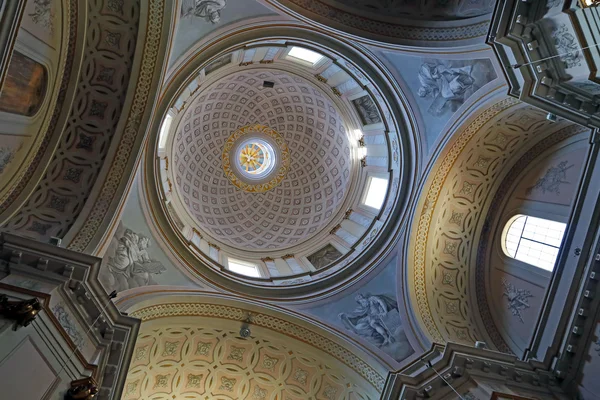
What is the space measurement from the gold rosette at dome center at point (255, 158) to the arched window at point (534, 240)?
1131cm

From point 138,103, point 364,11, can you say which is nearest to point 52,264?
point 138,103

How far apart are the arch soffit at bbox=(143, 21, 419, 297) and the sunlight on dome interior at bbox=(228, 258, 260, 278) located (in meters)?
2.79

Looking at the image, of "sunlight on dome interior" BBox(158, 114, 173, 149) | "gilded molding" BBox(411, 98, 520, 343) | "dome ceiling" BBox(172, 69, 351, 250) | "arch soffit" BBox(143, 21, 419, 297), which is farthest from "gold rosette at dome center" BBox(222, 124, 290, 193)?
"gilded molding" BBox(411, 98, 520, 343)

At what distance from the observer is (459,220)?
15.2 meters

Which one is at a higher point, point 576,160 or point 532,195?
point 576,160

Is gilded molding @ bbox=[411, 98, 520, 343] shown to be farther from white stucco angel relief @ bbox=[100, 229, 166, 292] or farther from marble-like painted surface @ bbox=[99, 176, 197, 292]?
white stucco angel relief @ bbox=[100, 229, 166, 292]

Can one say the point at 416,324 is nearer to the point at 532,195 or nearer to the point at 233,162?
the point at 532,195

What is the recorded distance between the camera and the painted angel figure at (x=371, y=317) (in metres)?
14.4

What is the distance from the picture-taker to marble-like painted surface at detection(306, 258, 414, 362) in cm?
1421

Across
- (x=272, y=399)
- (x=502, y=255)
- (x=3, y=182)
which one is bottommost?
(x=272, y=399)

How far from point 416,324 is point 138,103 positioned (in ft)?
33.1

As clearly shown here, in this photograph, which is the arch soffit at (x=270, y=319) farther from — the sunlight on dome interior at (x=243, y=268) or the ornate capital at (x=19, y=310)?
the ornate capital at (x=19, y=310)

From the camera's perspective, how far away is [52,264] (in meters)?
9.68

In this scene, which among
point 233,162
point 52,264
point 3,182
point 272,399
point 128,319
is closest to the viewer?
point 52,264
